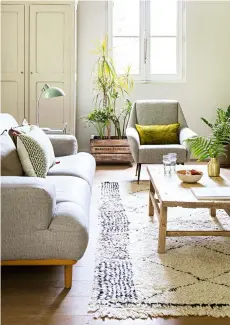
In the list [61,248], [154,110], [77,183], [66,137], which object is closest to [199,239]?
[77,183]

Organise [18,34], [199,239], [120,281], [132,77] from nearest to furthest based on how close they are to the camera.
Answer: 1. [120,281]
2. [199,239]
3. [18,34]
4. [132,77]

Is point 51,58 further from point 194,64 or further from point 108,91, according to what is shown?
point 194,64

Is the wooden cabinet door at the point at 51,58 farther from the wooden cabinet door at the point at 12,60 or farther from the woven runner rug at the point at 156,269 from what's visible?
the woven runner rug at the point at 156,269

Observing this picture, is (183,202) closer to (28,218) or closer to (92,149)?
(28,218)

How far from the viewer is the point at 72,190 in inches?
115

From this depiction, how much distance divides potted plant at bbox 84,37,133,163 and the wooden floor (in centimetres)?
339

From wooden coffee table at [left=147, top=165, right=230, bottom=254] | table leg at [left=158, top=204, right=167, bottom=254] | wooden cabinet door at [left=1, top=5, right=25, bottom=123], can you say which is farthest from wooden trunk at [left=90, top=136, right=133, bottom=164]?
table leg at [left=158, top=204, right=167, bottom=254]

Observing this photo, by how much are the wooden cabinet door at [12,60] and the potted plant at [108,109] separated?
96 cm

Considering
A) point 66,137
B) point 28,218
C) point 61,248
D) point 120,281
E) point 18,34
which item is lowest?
point 120,281

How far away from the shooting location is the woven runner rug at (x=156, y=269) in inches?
86.7

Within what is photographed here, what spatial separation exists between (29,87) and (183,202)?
3916 mm

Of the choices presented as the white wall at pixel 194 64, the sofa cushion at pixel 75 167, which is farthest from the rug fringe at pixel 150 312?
the white wall at pixel 194 64

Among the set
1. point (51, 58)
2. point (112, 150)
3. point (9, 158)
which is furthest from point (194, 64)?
point (9, 158)

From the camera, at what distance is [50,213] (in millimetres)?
2305
